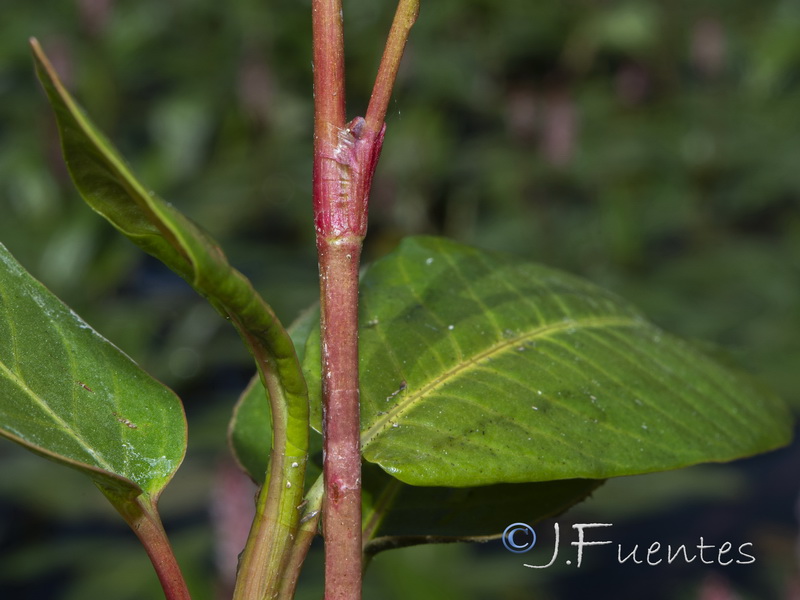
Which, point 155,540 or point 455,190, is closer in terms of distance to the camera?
point 155,540

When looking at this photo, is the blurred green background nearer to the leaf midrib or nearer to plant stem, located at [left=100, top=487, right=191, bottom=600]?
the leaf midrib

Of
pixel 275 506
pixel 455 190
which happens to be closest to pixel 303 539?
pixel 275 506

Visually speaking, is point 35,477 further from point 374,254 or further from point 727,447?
point 727,447

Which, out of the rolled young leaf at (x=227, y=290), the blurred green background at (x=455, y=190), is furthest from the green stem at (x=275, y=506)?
the blurred green background at (x=455, y=190)

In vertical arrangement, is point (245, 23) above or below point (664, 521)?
above

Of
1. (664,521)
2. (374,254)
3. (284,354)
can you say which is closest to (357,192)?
(284,354)

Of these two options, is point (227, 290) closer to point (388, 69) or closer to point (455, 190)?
point (388, 69)
